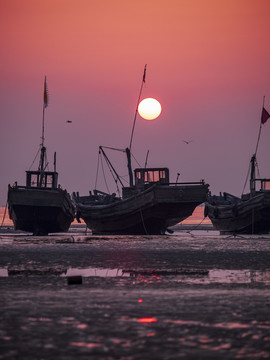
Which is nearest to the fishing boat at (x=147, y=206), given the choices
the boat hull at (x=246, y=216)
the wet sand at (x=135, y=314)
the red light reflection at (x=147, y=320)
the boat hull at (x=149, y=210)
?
the boat hull at (x=149, y=210)

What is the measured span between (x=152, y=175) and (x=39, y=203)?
8083mm

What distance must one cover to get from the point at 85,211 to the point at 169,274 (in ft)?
116

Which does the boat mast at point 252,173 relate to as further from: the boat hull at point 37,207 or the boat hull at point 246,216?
the boat hull at point 37,207

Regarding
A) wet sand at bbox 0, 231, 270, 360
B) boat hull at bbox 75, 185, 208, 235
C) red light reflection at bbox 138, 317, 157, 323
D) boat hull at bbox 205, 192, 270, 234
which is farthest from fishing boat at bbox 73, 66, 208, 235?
red light reflection at bbox 138, 317, 157, 323

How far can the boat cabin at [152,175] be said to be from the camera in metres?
42.8

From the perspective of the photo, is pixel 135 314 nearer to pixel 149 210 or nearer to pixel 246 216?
pixel 149 210

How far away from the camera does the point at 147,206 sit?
4097cm

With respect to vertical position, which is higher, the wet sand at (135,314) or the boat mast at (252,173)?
the boat mast at (252,173)


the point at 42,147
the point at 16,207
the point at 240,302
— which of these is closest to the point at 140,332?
the point at 240,302

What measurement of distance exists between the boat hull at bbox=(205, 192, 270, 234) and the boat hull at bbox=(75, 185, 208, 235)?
17.9 feet

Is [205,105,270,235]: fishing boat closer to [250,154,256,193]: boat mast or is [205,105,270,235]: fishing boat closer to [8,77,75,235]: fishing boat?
[250,154,256,193]: boat mast

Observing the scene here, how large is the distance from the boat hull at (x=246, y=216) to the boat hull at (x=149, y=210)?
5.45m

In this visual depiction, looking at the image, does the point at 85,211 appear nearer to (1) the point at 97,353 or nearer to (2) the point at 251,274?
(2) the point at 251,274

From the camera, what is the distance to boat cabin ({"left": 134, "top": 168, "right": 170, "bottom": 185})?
42.8 m
